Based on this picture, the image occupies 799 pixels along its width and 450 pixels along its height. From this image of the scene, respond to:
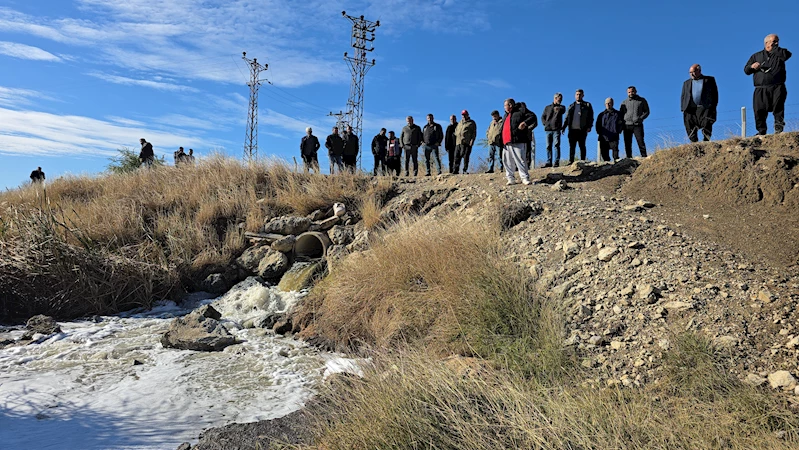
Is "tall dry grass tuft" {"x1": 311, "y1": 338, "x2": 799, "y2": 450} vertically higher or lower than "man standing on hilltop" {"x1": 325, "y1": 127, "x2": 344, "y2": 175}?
lower

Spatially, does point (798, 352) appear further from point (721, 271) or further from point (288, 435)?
point (288, 435)

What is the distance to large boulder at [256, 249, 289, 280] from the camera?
10586 millimetres

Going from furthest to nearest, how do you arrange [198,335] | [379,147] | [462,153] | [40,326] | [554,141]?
1. [379,147]
2. [462,153]
3. [554,141]
4. [40,326]
5. [198,335]

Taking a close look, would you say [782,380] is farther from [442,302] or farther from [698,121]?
[698,121]

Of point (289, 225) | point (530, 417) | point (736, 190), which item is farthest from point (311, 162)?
point (530, 417)

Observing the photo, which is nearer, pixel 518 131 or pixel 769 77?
pixel 769 77

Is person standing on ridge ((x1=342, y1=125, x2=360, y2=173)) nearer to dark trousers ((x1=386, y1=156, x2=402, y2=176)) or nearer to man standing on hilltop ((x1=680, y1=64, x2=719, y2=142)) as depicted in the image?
dark trousers ((x1=386, y1=156, x2=402, y2=176))

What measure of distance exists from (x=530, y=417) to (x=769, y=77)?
785 centimetres

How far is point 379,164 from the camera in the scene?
15.0 m

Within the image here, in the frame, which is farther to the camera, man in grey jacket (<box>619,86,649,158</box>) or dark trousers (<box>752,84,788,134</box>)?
man in grey jacket (<box>619,86,649,158</box>)

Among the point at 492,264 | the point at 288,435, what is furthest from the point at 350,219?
the point at 288,435

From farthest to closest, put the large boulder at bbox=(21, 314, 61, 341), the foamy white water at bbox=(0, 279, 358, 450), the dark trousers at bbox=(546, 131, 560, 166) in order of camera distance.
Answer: the dark trousers at bbox=(546, 131, 560, 166), the large boulder at bbox=(21, 314, 61, 341), the foamy white water at bbox=(0, 279, 358, 450)

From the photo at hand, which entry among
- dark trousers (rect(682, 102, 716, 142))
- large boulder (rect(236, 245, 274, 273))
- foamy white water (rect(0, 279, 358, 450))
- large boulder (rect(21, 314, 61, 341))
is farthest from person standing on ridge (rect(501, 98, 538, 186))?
large boulder (rect(21, 314, 61, 341))

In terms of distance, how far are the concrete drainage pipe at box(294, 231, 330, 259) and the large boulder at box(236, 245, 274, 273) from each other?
1.98 feet
